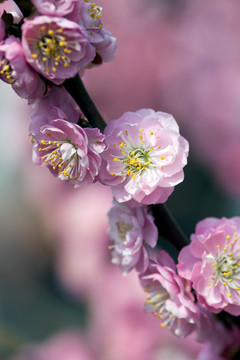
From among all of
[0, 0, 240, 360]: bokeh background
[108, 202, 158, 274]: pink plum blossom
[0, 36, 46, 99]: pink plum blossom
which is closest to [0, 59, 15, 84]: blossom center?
[0, 36, 46, 99]: pink plum blossom

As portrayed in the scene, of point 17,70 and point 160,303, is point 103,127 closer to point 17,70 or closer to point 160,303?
point 17,70

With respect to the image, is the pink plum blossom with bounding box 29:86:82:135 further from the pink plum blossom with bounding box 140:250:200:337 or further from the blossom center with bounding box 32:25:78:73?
the pink plum blossom with bounding box 140:250:200:337

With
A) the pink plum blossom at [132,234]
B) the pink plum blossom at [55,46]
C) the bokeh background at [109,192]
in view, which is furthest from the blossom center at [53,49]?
the bokeh background at [109,192]

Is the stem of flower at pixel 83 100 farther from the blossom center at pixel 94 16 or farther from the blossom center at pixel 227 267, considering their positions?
the blossom center at pixel 227 267

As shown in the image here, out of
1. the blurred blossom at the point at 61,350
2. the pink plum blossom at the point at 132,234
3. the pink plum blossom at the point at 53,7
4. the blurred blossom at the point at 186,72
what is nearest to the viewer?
the pink plum blossom at the point at 53,7

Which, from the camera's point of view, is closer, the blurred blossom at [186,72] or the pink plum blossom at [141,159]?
the pink plum blossom at [141,159]

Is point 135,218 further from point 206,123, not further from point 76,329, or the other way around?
point 206,123
